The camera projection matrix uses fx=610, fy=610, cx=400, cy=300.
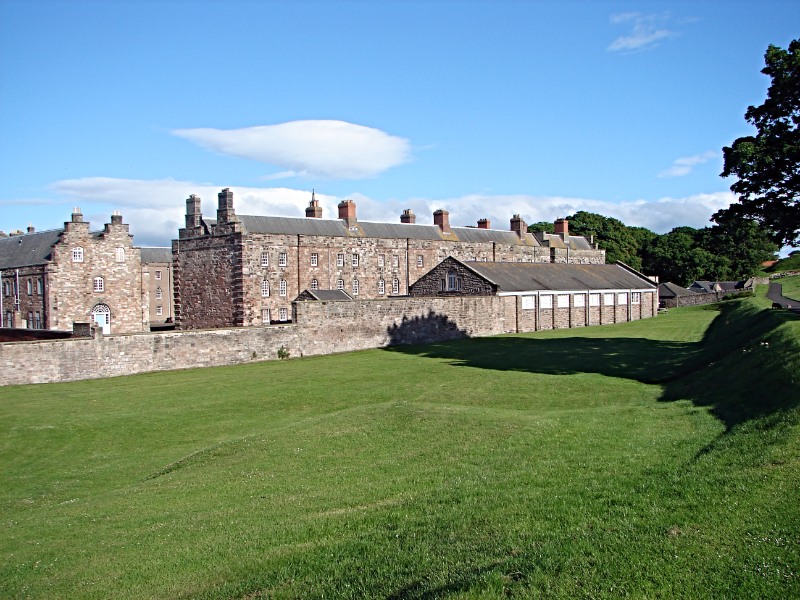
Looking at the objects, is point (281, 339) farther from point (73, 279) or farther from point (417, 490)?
point (73, 279)

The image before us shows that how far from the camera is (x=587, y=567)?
624cm

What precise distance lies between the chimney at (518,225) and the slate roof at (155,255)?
42572 mm

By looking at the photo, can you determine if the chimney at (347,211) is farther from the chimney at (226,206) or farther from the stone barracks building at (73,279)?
the stone barracks building at (73,279)

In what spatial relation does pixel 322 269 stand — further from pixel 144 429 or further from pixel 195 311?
pixel 144 429

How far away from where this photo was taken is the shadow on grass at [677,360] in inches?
607

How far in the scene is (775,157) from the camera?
2658cm

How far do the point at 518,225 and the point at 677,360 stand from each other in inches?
1852

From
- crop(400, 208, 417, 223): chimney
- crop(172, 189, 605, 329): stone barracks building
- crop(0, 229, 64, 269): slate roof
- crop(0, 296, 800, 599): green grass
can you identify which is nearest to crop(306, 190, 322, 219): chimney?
crop(172, 189, 605, 329): stone barracks building

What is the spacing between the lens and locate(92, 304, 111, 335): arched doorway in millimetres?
55969

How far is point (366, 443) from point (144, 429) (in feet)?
26.0

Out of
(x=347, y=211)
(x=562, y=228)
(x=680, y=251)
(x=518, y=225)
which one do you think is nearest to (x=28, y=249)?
(x=347, y=211)

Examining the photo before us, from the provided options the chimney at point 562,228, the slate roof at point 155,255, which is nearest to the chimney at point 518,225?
the chimney at point 562,228

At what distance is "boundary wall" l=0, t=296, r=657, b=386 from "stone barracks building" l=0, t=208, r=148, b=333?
28.2 meters

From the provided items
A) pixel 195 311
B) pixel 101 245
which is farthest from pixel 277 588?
pixel 101 245
